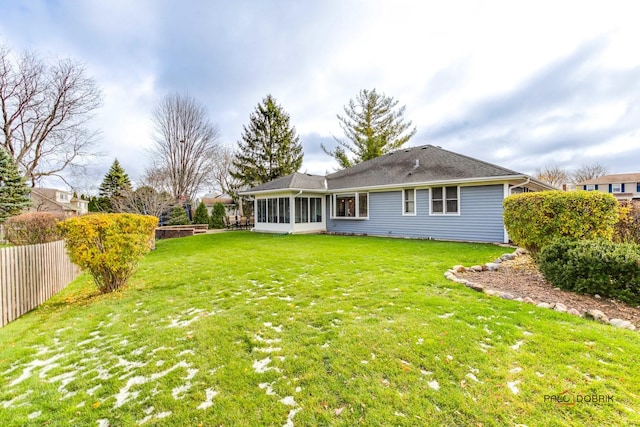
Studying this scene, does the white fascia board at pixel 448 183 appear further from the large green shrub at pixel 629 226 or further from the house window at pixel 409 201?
the large green shrub at pixel 629 226

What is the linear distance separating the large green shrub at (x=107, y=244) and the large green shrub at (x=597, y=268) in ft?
25.6

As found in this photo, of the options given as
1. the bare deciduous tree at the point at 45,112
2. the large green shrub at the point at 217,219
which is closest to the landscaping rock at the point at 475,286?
the large green shrub at the point at 217,219

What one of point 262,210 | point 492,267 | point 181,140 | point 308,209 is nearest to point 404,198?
point 308,209

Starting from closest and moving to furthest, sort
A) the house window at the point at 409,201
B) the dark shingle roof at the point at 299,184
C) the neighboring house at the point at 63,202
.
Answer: the house window at the point at 409,201
the dark shingle roof at the point at 299,184
the neighboring house at the point at 63,202

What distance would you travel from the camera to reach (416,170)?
43.1ft

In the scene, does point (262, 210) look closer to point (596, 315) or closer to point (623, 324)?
point (596, 315)

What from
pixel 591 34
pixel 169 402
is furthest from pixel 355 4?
pixel 169 402

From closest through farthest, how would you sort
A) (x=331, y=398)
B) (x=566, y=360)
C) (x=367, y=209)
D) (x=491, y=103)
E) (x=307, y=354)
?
(x=331, y=398) → (x=566, y=360) → (x=307, y=354) → (x=367, y=209) → (x=491, y=103)

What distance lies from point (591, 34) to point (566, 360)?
11.4 metres

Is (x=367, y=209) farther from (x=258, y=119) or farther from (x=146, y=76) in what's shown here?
(x=258, y=119)

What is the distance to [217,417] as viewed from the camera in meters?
1.96

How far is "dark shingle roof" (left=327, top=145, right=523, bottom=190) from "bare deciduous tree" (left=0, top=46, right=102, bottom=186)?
1779 centimetres

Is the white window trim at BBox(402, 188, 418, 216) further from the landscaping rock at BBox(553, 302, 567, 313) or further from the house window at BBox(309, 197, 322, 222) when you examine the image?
the landscaping rock at BBox(553, 302, 567, 313)

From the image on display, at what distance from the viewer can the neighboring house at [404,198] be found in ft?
35.1
